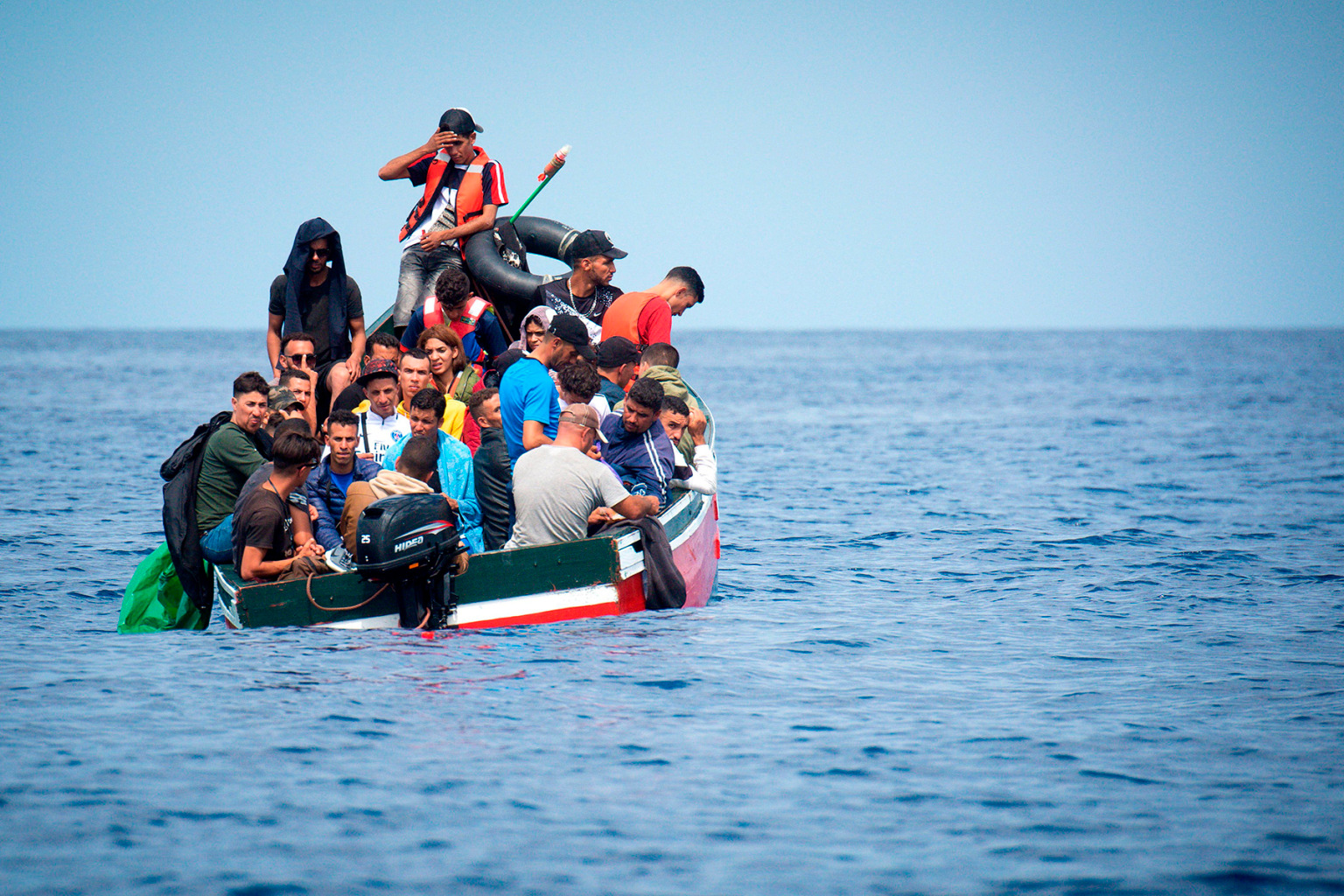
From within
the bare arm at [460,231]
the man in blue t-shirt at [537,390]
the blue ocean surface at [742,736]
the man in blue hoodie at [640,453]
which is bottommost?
the blue ocean surface at [742,736]

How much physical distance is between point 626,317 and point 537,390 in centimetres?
227

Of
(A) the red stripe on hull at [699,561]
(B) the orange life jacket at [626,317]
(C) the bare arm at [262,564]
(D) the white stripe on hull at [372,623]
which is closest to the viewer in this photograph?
(C) the bare arm at [262,564]

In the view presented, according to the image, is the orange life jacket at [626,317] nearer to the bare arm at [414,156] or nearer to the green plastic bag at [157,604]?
the bare arm at [414,156]

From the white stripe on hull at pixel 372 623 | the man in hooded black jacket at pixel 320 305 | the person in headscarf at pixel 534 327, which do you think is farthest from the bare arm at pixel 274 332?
the white stripe on hull at pixel 372 623

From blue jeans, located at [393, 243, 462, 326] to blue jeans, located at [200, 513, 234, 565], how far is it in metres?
3.71

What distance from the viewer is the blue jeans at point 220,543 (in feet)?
27.7

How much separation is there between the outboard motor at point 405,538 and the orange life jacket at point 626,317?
129 inches

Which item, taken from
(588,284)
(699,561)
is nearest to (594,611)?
(699,561)

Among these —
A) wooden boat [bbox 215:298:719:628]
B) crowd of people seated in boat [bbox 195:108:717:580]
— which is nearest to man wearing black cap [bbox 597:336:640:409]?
crowd of people seated in boat [bbox 195:108:717:580]

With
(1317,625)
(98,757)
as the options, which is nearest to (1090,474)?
(1317,625)

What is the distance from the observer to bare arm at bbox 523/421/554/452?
27.4ft

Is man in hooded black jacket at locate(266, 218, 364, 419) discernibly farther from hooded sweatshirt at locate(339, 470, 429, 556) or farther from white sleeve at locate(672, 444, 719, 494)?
white sleeve at locate(672, 444, 719, 494)

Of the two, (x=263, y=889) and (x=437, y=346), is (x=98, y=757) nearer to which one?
(x=263, y=889)

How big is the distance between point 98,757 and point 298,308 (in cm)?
542
